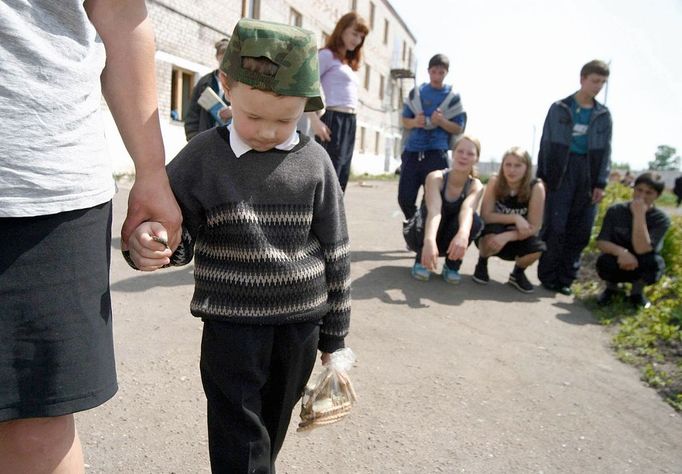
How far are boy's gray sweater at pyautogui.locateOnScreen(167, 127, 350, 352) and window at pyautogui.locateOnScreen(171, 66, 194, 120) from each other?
43.6ft

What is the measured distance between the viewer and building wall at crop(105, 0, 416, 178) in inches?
530

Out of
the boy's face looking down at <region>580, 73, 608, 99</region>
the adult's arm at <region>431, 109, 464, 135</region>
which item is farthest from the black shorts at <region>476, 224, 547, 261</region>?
the boy's face looking down at <region>580, 73, 608, 99</region>

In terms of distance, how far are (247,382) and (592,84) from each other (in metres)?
4.59

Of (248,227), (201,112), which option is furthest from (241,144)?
(201,112)

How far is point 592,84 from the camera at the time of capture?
200 inches

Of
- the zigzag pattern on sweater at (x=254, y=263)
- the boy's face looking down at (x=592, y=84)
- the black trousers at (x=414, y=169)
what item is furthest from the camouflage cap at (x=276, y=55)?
the boy's face looking down at (x=592, y=84)

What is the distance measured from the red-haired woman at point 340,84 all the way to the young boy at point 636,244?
2.47 metres

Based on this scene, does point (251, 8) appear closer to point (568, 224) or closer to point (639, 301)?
point (568, 224)

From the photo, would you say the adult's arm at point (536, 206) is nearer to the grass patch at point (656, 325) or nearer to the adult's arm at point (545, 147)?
the adult's arm at point (545, 147)

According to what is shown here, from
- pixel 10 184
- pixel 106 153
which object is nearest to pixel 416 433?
pixel 106 153

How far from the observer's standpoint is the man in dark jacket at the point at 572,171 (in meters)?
5.18

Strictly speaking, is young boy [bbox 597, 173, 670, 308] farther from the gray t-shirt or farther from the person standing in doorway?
the gray t-shirt

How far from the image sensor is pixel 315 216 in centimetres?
174

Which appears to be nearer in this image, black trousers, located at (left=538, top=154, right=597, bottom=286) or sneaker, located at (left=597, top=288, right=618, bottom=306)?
sneaker, located at (left=597, top=288, right=618, bottom=306)
